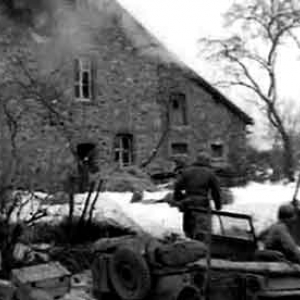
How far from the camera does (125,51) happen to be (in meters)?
20.3

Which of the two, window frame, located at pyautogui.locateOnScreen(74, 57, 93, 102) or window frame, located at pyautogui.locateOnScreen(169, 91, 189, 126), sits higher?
window frame, located at pyautogui.locateOnScreen(74, 57, 93, 102)

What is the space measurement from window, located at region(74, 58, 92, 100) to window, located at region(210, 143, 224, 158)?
4828mm

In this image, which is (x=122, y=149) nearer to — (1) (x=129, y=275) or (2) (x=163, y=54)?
(2) (x=163, y=54)

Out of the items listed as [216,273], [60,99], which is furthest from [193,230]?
[60,99]

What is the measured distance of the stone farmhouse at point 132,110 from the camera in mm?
18359

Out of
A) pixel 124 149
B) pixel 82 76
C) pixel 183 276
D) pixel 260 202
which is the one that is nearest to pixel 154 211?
pixel 260 202

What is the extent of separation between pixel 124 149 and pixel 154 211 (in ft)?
32.0

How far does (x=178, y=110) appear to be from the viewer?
22.1 meters

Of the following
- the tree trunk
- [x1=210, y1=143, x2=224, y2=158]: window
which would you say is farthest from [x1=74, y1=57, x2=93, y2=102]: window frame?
the tree trunk

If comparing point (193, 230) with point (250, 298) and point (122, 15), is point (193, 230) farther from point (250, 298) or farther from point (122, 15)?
point (122, 15)

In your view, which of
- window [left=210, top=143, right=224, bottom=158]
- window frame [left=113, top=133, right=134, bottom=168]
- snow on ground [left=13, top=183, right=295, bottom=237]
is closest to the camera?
snow on ground [left=13, top=183, right=295, bottom=237]

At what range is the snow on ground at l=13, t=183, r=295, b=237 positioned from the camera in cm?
940

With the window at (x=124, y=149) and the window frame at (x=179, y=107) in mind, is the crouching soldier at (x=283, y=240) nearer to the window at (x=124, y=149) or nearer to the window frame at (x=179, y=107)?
the window at (x=124, y=149)

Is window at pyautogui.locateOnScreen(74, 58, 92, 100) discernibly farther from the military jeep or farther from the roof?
the military jeep
